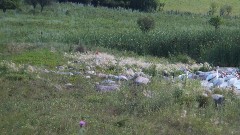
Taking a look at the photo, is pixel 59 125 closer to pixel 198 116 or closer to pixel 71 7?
pixel 198 116

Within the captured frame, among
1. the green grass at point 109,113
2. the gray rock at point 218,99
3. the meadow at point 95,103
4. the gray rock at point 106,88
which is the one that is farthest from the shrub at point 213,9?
the gray rock at point 218,99

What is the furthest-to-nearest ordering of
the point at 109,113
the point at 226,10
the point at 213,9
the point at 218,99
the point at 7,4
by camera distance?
1. the point at 213,9
2. the point at 226,10
3. the point at 7,4
4. the point at 218,99
5. the point at 109,113

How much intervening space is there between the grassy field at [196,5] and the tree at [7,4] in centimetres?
2074

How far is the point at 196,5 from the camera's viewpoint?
188ft

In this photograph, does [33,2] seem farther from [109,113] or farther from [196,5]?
[109,113]

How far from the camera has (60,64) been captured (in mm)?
15328

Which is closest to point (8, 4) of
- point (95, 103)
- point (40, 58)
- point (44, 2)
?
point (44, 2)

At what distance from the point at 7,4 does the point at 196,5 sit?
82.7 ft

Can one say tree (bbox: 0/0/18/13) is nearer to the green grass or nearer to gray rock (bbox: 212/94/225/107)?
the green grass

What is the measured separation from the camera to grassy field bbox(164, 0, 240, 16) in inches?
2154

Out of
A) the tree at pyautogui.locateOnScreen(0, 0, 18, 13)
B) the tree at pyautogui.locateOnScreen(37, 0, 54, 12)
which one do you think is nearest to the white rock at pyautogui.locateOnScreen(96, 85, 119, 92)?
the tree at pyautogui.locateOnScreen(0, 0, 18, 13)

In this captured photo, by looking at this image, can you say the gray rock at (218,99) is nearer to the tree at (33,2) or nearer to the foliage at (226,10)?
the tree at (33,2)

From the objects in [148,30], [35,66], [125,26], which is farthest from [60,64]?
[125,26]

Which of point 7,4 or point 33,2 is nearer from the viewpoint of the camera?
point 7,4
